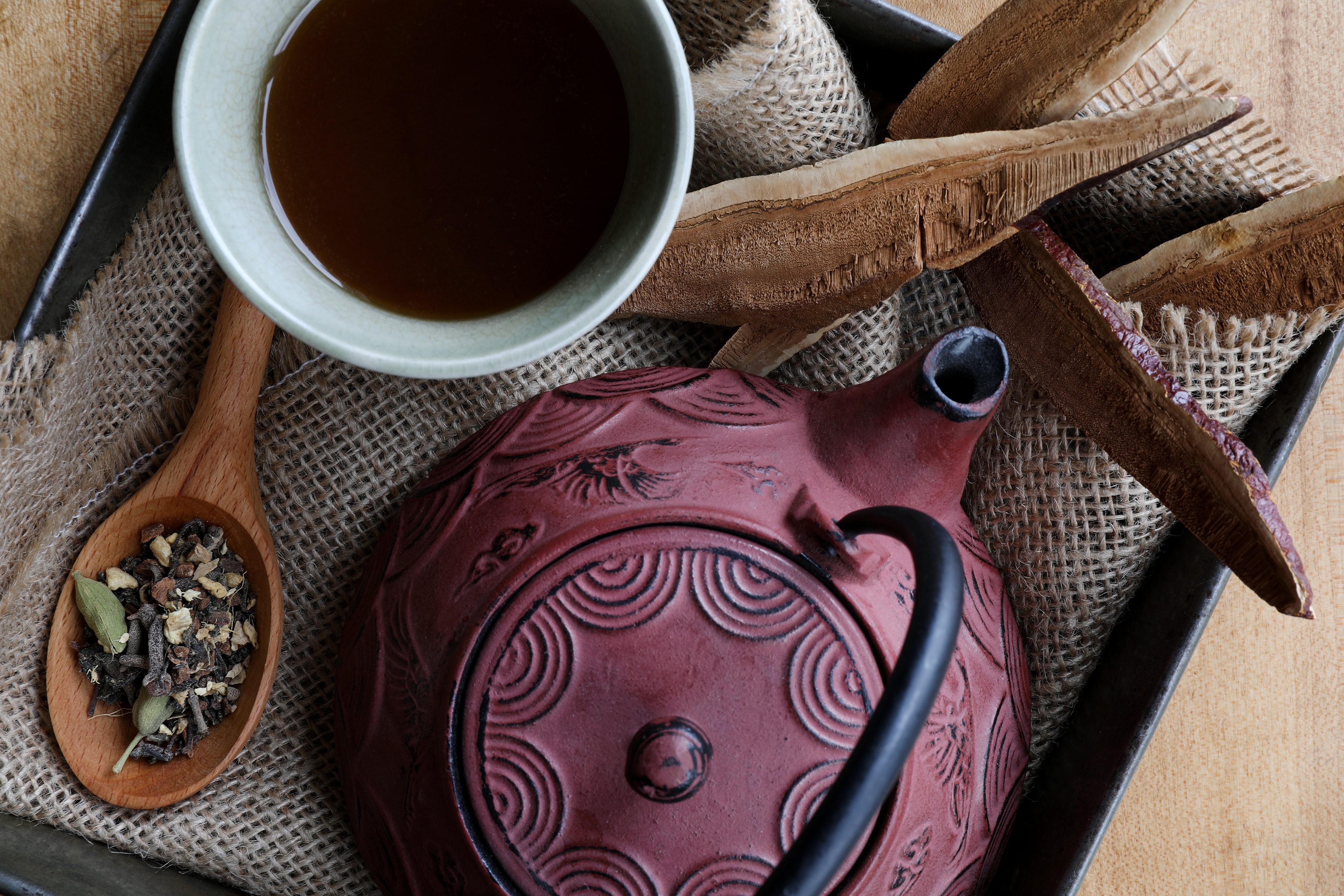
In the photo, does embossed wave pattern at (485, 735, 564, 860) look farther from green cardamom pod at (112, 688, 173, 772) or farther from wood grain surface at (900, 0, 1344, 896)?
wood grain surface at (900, 0, 1344, 896)

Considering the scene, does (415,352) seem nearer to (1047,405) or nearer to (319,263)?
(319,263)

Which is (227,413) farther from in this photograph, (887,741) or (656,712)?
(887,741)

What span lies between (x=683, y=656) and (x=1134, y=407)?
292 millimetres

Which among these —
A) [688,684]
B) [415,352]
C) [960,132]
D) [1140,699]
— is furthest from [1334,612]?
[415,352]

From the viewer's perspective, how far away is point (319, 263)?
45 centimetres

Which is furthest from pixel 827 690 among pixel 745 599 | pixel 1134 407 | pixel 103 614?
pixel 103 614

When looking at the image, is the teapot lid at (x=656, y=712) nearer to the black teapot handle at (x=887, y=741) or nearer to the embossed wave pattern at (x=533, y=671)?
the embossed wave pattern at (x=533, y=671)

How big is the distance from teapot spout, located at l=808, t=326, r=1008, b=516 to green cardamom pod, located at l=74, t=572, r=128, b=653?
463 millimetres

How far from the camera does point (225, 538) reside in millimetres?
637

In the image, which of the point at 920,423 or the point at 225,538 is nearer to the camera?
the point at 920,423

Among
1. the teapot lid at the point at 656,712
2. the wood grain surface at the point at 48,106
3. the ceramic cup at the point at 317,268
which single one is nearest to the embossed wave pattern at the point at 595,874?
the teapot lid at the point at 656,712

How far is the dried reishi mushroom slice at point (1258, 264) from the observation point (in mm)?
501

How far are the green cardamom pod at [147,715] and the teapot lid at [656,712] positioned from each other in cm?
27

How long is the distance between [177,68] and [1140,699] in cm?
62
